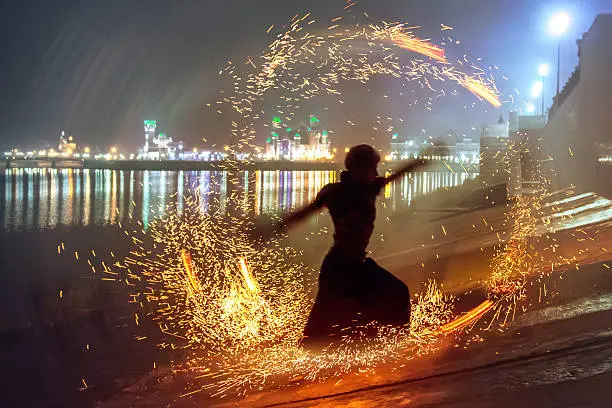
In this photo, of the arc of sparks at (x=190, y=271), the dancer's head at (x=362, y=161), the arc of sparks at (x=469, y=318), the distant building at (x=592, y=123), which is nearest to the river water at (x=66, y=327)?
the arc of sparks at (x=190, y=271)

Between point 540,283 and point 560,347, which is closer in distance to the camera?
point 560,347

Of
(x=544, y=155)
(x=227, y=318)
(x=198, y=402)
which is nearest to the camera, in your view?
(x=198, y=402)

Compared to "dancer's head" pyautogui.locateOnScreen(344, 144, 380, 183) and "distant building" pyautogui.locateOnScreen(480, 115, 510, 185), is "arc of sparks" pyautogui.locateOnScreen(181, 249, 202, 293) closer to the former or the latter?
"dancer's head" pyautogui.locateOnScreen(344, 144, 380, 183)

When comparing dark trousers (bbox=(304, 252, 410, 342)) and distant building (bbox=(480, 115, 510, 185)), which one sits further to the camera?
distant building (bbox=(480, 115, 510, 185))

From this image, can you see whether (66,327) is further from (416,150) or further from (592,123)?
(592,123)

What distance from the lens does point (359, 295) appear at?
189 inches

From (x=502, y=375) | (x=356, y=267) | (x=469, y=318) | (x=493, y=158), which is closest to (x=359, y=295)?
(x=356, y=267)

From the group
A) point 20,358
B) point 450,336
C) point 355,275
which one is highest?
point 355,275

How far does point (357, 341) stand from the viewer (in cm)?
559

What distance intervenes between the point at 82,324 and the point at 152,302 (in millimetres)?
1375

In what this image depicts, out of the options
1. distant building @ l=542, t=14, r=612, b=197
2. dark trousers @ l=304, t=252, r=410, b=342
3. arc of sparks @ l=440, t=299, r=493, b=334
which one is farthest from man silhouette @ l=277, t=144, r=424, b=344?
distant building @ l=542, t=14, r=612, b=197

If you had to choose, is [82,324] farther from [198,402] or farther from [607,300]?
[607,300]

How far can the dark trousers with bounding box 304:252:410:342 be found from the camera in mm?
4734

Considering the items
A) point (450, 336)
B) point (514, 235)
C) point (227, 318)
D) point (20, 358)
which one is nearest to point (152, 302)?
point (227, 318)
